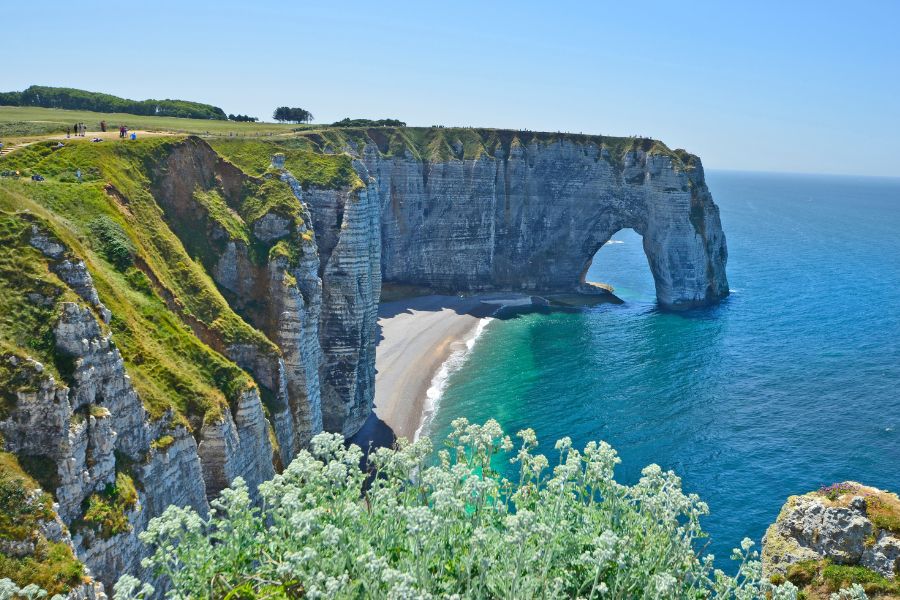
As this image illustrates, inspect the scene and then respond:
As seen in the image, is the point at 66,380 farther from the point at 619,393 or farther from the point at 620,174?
the point at 620,174

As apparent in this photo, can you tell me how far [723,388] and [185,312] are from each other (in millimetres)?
60135

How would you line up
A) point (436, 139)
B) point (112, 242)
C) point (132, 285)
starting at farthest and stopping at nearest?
point (436, 139), point (112, 242), point (132, 285)

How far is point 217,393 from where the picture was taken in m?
34.2

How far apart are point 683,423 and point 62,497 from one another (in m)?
56.4

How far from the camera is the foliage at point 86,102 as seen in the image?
3570 inches

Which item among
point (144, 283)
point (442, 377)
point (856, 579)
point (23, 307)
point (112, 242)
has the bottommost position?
point (442, 377)

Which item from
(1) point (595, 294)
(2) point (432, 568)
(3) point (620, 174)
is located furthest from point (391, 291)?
(2) point (432, 568)

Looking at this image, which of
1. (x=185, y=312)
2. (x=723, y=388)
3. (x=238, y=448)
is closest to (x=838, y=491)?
(x=238, y=448)

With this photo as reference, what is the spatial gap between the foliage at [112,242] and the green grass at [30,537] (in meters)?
18.4

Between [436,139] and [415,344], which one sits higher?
[436,139]

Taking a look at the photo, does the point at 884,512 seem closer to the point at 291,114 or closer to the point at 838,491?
the point at 838,491

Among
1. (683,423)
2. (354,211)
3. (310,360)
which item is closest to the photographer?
(310,360)

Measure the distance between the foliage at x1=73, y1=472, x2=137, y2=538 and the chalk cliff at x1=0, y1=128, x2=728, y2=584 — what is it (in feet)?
0.24

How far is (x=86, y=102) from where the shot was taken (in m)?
94.2
